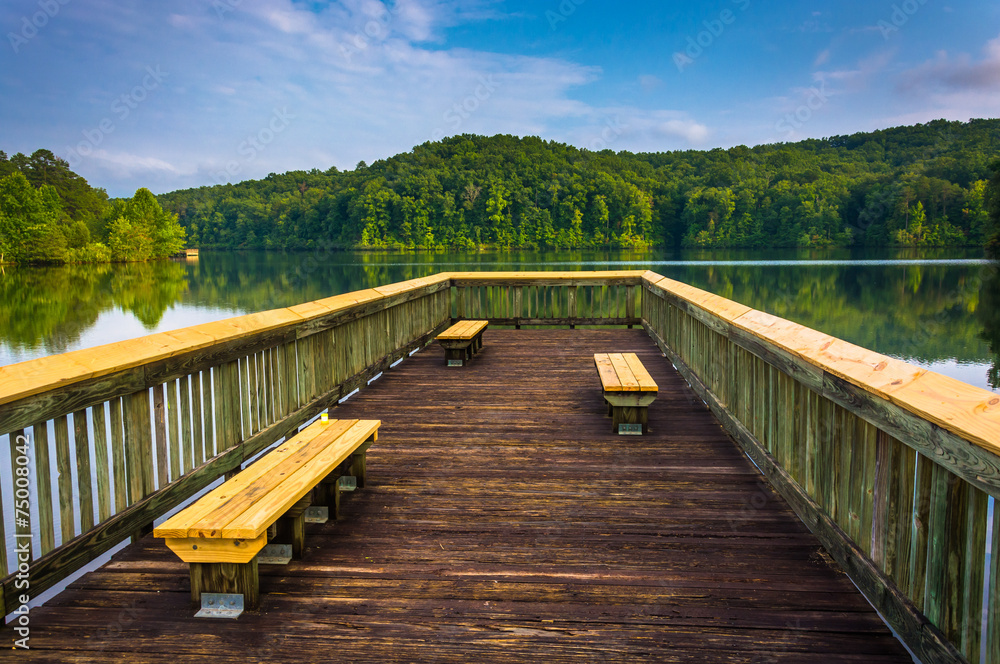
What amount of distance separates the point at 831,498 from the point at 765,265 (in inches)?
1994

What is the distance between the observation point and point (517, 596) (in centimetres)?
225

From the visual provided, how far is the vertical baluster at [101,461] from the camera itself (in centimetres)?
246

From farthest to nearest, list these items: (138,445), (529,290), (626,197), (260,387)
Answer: (626,197)
(529,290)
(260,387)
(138,445)

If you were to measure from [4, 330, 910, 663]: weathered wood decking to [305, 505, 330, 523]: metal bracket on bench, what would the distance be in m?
0.08

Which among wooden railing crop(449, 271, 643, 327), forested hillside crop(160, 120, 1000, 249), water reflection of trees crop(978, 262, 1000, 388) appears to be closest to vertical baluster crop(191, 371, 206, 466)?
wooden railing crop(449, 271, 643, 327)

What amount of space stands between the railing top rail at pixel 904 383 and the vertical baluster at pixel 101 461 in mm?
2776

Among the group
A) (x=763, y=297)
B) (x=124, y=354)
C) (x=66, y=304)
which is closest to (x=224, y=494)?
(x=124, y=354)

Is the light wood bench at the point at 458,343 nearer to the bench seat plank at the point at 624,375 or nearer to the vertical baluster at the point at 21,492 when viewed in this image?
the bench seat plank at the point at 624,375

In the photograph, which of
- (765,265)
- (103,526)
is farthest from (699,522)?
(765,265)

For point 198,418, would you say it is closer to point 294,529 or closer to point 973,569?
point 294,529

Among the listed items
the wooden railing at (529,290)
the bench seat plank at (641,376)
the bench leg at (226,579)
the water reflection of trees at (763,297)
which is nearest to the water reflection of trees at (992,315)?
the water reflection of trees at (763,297)

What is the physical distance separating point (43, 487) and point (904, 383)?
2836 mm

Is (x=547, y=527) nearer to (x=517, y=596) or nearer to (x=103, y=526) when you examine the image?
(x=517, y=596)

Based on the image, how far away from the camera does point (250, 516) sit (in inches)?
82.3
